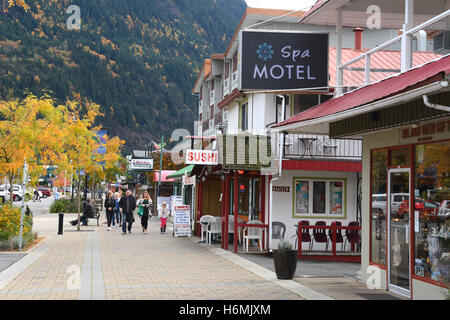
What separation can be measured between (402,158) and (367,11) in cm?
362

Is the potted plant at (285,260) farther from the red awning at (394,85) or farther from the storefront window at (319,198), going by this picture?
the storefront window at (319,198)

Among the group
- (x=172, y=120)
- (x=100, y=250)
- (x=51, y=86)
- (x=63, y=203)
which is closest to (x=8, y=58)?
(x=51, y=86)

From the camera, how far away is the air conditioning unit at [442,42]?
9.65 m

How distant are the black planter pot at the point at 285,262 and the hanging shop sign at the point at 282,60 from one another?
3371 mm

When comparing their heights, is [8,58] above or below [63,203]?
above

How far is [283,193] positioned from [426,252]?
31.9 ft

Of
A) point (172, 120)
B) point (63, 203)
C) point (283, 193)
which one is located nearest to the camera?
point (283, 193)

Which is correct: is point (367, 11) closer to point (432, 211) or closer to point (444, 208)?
point (432, 211)

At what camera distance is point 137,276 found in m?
11.7

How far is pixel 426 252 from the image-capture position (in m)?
8.99

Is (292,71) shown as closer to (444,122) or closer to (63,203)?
(444,122)

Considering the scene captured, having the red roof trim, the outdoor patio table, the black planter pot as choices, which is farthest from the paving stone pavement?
the red roof trim

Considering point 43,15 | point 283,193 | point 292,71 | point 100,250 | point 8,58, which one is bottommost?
point 100,250
